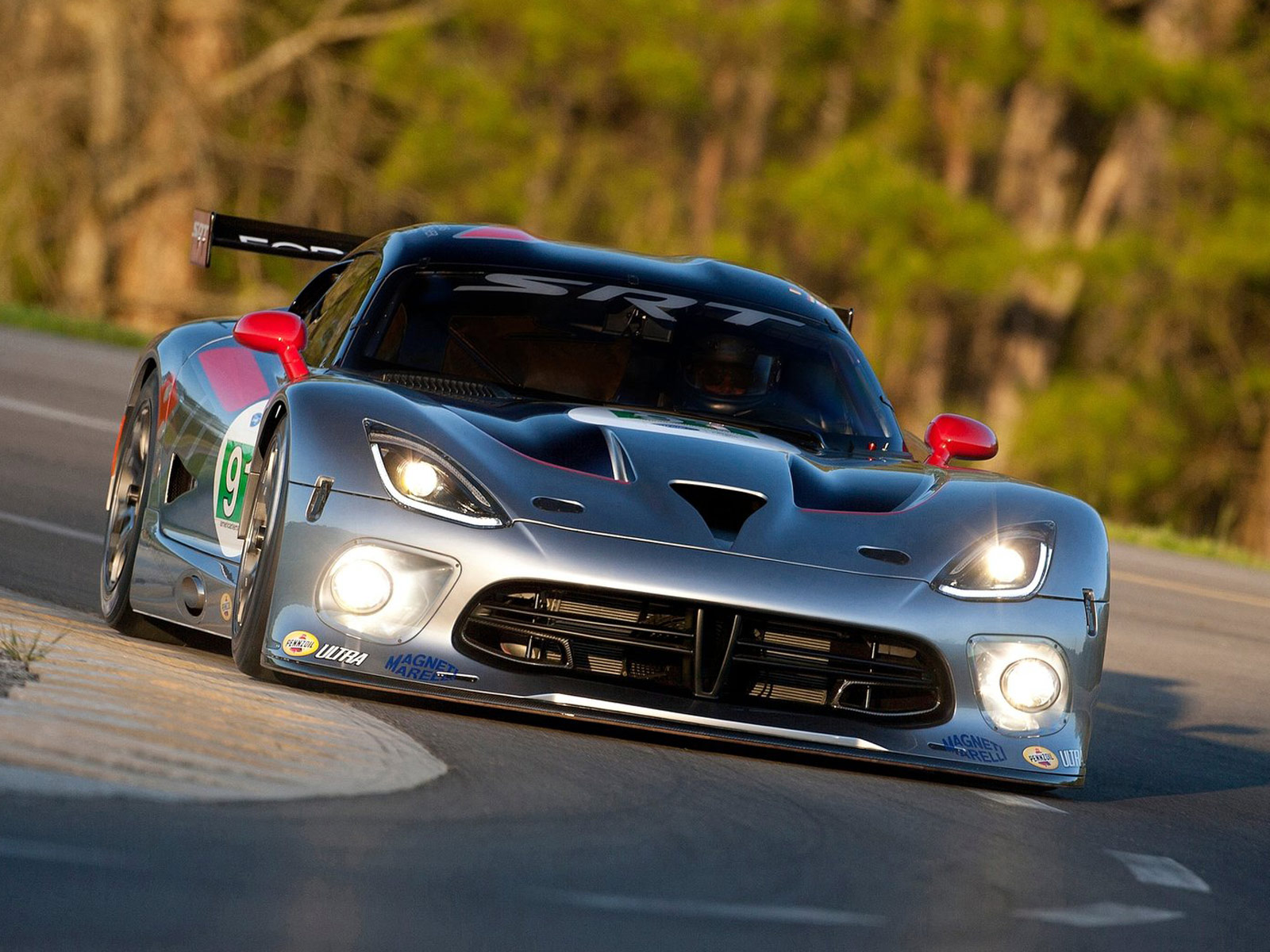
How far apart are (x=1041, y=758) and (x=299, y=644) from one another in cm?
189

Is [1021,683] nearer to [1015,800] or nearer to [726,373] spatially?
[1015,800]

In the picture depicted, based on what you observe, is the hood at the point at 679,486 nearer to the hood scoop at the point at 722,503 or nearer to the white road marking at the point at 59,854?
the hood scoop at the point at 722,503

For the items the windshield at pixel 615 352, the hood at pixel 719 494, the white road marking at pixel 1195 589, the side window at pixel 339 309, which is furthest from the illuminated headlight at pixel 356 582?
the white road marking at pixel 1195 589

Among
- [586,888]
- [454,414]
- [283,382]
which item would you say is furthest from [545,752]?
[283,382]

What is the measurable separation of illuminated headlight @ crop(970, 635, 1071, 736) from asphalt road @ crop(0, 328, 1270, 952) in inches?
8.3

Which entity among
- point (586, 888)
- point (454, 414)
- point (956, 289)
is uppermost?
point (956, 289)

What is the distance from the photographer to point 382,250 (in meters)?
6.95

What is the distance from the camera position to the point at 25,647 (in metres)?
5.37

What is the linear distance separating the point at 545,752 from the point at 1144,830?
1.54 m

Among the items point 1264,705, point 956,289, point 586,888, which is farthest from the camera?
point 956,289

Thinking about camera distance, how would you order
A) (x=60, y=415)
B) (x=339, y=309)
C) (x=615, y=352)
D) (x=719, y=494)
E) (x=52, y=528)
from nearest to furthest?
(x=719, y=494) → (x=615, y=352) → (x=339, y=309) → (x=52, y=528) → (x=60, y=415)

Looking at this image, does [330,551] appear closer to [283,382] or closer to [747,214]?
[283,382]

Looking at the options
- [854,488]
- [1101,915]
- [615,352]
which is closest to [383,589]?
[854,488]

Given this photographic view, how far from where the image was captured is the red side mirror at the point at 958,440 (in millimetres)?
6789
